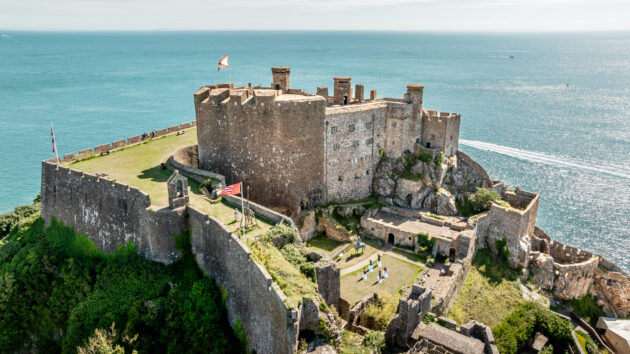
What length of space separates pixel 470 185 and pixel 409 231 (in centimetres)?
1237

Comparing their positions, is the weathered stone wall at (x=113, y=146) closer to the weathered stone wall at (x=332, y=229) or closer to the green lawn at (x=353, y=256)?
the weathered stone wall at (x=332, y=229)

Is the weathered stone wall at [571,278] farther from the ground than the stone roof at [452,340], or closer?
closer

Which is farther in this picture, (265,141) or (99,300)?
(265,141)

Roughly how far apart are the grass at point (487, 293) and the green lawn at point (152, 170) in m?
17.9

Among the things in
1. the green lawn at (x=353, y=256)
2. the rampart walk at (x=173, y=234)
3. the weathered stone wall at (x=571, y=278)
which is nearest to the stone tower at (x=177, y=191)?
the rampart walk at (x=173, y=234)

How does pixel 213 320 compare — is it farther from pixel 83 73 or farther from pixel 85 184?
pixel 83 73

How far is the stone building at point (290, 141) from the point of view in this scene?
40.4m

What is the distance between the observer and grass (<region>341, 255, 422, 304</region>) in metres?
35.2

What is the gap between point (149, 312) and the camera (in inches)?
1148

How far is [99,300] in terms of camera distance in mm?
31719

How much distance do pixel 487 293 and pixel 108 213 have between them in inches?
1235

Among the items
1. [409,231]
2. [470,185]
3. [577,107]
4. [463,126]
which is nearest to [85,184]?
[409,231]

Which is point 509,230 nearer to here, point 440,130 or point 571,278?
point 571,278

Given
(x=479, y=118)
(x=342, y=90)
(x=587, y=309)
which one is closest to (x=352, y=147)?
(x=342, y=90)
